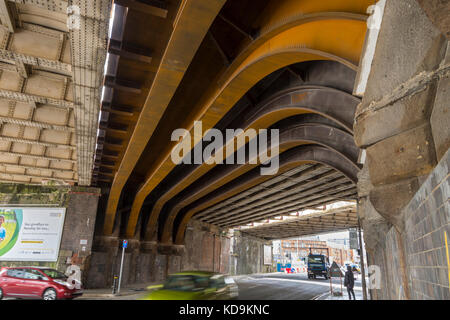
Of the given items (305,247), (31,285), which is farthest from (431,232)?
(305,247)

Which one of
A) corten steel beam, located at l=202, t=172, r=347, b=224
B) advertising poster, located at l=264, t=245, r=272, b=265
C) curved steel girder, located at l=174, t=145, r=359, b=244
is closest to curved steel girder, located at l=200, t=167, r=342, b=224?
corten steel beam, located at l=202, t=172, r=347, b=224

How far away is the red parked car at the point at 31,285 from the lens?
1359 centimetres

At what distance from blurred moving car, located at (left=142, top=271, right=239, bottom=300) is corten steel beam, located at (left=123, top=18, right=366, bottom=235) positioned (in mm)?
5521

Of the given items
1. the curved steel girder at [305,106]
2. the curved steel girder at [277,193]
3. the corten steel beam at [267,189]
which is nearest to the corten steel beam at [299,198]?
the curved steel girder at [277,193]

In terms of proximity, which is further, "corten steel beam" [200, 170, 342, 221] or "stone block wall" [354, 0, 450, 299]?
"corten steel beam" [200, 170, 342, 221]

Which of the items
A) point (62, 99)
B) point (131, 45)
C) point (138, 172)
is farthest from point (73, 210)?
point (131, 45)

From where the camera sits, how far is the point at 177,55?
743cm

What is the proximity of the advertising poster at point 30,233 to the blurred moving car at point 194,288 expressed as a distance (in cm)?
1596

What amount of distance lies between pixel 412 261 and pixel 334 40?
475cm

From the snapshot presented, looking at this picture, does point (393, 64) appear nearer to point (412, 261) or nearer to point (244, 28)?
point (412, 261)

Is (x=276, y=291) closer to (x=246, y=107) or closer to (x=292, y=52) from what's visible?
(x=246, y=107)

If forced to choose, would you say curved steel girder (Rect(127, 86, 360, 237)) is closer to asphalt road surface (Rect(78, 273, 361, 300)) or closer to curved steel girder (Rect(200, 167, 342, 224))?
curved steel girder (Rect(200, 167, 342, 224))

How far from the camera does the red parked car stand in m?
13.6

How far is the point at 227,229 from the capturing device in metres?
42.0
